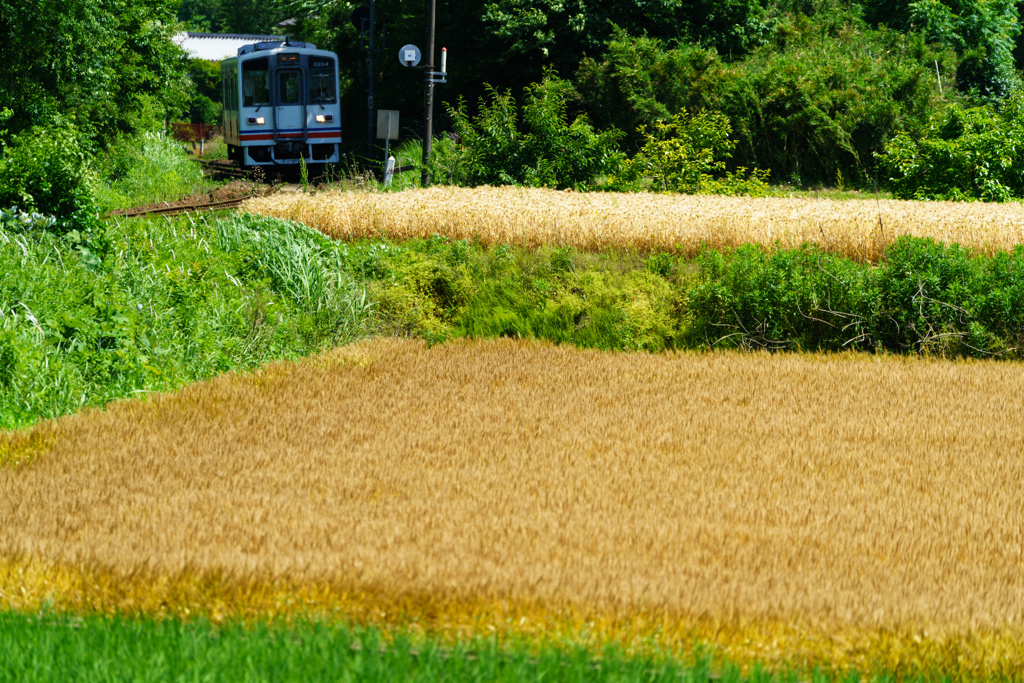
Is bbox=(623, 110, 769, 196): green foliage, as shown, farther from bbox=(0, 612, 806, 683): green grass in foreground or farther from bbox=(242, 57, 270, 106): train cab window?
bbox=(0, 612, 806, 683): green grass in foreground

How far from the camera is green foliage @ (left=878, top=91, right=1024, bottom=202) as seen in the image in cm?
1464

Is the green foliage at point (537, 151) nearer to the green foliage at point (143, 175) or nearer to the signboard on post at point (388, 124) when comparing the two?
the signboard on post at point (388, 124)

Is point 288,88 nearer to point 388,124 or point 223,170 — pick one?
point 388,124

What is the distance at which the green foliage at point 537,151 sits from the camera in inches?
613

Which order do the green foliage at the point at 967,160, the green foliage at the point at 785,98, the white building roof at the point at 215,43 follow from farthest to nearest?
the white building roof at the point at 215,43, the green foliage at the point at 785,98, the green foliage at the point at 967,160

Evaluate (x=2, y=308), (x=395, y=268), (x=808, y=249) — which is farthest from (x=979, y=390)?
(x=2, y=308)

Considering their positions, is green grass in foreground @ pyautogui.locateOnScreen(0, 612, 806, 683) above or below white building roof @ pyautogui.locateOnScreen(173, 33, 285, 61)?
below

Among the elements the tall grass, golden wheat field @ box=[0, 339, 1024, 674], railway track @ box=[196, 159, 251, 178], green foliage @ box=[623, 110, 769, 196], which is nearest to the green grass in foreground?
the tall grass

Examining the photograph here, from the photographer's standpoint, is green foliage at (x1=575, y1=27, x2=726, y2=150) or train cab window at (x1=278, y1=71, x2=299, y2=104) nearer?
train cab window at (x1=278, y1=71, x2=299, y2=104)

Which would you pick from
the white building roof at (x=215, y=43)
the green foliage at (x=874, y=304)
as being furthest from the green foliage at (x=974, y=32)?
the white building roof at (x=215, y=43)

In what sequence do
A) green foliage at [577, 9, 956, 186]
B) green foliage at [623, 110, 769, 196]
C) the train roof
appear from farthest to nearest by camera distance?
the train roof
green foliage at [577, 9, 956, 186]
green foliage at [623, 110, 769, 196]

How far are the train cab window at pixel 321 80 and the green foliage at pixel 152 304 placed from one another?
41.4 ft

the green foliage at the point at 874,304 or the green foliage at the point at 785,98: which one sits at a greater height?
the green foliage at the point at 785,98

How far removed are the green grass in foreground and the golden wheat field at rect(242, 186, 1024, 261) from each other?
22.7 ft
